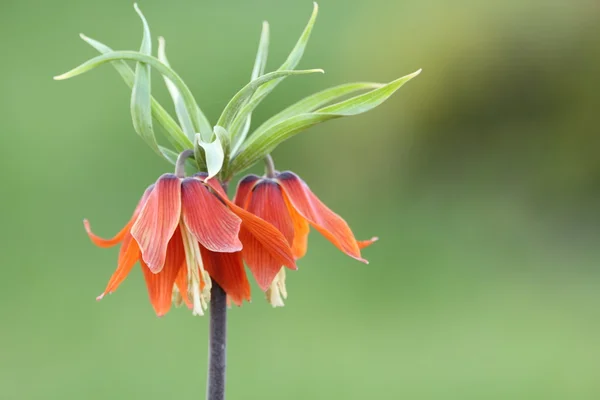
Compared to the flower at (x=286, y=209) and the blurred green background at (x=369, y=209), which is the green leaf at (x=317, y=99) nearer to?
the flower at (x=286, y=209)

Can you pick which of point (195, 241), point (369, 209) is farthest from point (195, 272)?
point (369, 209)

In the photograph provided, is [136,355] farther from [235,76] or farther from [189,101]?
[189,101]

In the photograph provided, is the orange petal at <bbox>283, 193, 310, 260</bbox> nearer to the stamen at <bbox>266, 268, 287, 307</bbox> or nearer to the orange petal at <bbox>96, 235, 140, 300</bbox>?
the stamen at <bbox>266, 268, 287, 307</bbox>

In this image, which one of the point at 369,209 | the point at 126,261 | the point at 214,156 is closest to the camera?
the point at 214,156

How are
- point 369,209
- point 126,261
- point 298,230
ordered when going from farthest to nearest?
point 369,209 → point 298,230 → point 126,261

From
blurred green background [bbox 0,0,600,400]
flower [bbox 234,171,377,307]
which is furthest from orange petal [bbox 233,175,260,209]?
blurred green background [bbox 0,0,600,400]

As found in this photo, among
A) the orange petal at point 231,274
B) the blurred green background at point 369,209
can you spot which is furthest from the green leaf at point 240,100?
the blurred green background at point 369,209

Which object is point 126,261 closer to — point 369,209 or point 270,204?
point 270,204
